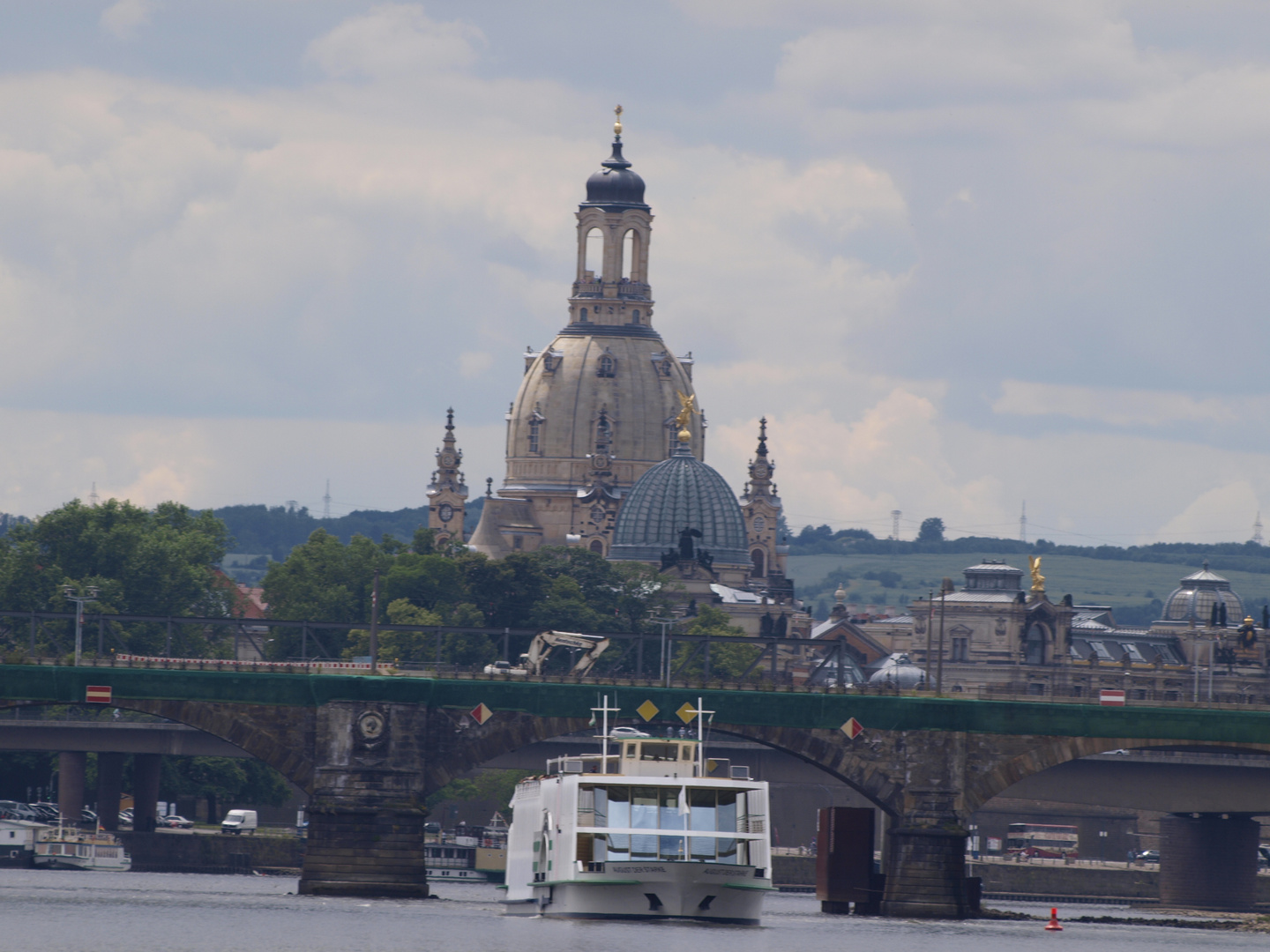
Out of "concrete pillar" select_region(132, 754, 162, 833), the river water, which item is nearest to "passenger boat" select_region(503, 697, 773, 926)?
the river water

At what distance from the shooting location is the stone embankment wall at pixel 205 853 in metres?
168

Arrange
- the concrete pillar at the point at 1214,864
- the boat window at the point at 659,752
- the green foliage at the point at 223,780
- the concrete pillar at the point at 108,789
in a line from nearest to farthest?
the boat window at the point at 659,752 → the concrete pillar at the point at 1214,864 → the concrete pillar at the point at 108,789 → the green foliage at the point at 223,780

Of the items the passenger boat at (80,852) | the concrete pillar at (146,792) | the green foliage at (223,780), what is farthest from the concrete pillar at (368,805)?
the green foliage at (223,780)

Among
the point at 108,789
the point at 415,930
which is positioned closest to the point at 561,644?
the point at 415,930

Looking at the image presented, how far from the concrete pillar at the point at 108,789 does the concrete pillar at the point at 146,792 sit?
71.4 inches

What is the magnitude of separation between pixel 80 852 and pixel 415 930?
58272mm

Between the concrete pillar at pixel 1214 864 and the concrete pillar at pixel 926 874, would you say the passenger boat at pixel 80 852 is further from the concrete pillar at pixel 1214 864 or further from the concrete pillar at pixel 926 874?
the concrete pillar at pixel 1214 864

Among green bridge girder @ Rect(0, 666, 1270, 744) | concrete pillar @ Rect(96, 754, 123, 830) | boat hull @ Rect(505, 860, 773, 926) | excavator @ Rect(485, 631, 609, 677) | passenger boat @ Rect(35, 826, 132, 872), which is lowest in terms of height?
boat hull @ Rect(505, 860, 773, 926)

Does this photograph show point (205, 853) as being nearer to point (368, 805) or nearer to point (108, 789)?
point (108, 789)

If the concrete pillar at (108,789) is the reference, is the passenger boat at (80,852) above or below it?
below

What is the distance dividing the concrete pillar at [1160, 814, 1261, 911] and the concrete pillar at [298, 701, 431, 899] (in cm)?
4788

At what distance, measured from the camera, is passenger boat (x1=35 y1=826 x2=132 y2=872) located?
16162cm

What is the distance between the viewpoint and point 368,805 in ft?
418

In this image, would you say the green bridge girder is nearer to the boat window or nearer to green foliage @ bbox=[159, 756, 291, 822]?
the boat window
